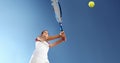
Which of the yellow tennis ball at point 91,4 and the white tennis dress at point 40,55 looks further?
the yellow tennis ball at point 91,4

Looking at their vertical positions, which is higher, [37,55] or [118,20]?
[118,20]

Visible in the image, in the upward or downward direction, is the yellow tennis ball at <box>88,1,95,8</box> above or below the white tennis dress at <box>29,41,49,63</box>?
above

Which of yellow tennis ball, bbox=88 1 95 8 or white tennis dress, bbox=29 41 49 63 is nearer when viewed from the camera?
white tennis dress, bbox=29 41 49 63

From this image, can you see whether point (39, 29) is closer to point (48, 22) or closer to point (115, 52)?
point (48, 22)

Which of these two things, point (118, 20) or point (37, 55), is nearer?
point (37, 55)

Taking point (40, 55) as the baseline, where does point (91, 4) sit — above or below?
above

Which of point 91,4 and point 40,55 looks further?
point 91,4

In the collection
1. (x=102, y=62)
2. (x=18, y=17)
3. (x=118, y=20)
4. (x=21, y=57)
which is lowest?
(x=102, y=62)

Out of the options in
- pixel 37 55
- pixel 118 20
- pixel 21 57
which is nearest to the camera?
pixel 37 55

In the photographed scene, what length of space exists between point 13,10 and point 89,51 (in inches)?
43.0

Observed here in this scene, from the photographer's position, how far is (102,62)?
3.45 metres

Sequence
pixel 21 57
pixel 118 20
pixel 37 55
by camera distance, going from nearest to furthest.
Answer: pixel 37 55, pixel 21 57, pixel 118 20

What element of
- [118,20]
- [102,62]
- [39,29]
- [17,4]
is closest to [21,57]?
[39,29]

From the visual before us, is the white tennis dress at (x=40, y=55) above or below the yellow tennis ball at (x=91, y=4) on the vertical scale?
below
